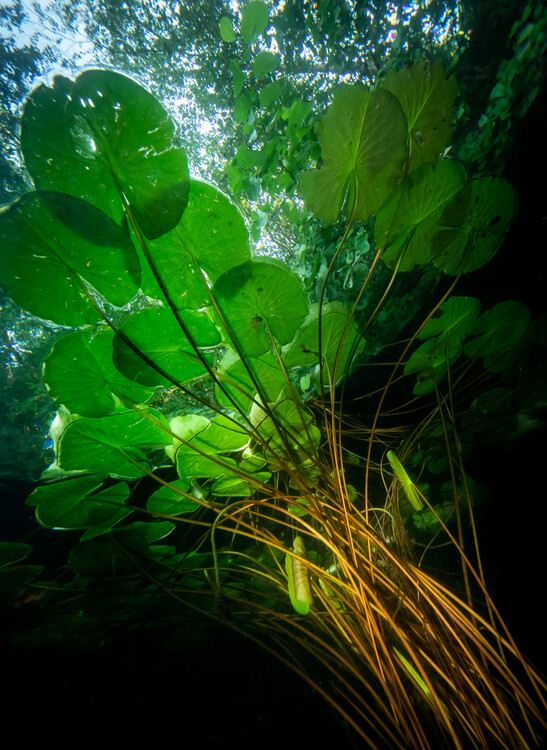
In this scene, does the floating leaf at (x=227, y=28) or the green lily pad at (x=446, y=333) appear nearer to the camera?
the green lily pad at (x=446, y=333)

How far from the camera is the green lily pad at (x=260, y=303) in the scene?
1.81ft

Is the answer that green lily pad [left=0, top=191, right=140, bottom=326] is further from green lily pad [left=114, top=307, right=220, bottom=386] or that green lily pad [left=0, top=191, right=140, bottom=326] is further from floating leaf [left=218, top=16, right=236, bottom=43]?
floating leaf [left=218, top=16, right=236, bottom=43]

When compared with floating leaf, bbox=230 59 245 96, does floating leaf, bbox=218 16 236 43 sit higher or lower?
higher

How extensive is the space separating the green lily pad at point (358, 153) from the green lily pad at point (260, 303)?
0.16m

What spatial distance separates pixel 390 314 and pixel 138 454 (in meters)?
1.13

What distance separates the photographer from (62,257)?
0.50 metres

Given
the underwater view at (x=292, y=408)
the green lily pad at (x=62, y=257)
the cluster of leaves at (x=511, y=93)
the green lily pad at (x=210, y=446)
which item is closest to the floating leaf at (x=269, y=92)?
the underwater view at (x=292, y=408)

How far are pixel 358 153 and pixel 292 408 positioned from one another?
57 centimetres

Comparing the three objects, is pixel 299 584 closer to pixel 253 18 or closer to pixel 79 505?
pixel 79 505

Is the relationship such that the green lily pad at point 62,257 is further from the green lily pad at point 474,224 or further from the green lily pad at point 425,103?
the green lily pad at point 474,224

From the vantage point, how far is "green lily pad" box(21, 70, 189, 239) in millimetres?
405

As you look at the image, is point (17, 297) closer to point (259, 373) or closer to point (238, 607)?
point (259, 373)

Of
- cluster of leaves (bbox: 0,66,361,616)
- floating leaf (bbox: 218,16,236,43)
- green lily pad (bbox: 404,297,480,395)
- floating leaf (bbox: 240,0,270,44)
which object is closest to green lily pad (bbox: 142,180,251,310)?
cluster of leaves (bbox: 0,66,361,616)

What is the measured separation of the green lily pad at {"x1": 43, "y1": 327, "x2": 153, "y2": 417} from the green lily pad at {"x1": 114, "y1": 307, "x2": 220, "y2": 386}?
91 millimetres
